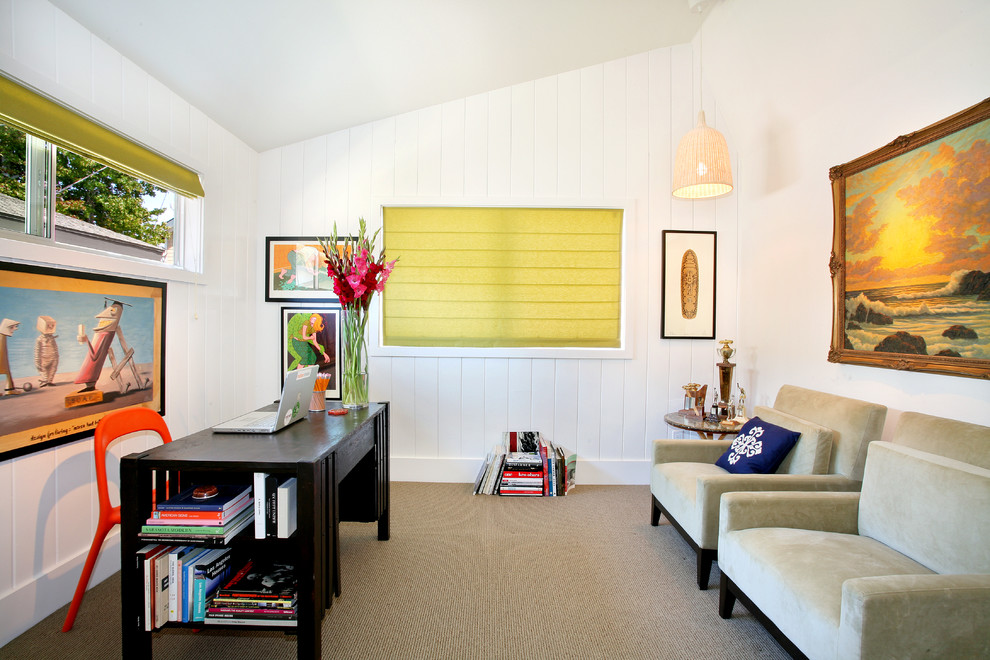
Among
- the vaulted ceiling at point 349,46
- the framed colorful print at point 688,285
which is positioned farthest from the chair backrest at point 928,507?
the vaulted ceiling at point 349,46

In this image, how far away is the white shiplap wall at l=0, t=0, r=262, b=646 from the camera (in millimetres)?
1777

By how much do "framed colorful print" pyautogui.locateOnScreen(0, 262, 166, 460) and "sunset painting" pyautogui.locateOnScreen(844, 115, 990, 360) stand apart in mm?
3919

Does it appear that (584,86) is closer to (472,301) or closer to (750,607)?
(472,301)

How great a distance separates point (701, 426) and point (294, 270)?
10.5ft

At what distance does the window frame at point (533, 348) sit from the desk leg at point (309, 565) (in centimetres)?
202

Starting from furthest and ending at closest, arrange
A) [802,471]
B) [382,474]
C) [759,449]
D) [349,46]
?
[349,46] → [382,474] → [759,449] → [802,471]

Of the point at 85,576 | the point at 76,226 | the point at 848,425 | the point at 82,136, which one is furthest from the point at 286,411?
the point at 848,425

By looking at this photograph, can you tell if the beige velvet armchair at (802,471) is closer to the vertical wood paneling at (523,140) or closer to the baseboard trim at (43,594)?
the vertical wood paneling at (523,140)

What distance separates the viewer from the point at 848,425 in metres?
2.12

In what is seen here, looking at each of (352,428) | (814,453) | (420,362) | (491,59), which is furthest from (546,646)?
(491,59)

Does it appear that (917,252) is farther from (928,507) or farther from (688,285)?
(688,285)

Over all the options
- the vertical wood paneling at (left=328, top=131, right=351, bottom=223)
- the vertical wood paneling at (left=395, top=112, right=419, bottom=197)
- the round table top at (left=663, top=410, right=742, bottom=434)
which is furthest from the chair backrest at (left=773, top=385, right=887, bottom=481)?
the vertical wood paneling at (left=328, top=131, right=351, bottom=223)

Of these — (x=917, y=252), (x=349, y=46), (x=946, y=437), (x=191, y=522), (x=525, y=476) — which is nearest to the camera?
(x=191, y=522)

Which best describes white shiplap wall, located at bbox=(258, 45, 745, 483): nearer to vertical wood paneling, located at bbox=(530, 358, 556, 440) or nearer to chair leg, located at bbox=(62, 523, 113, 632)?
vertical wood paneling, located at bbox=(530, 358, 556, 440)
